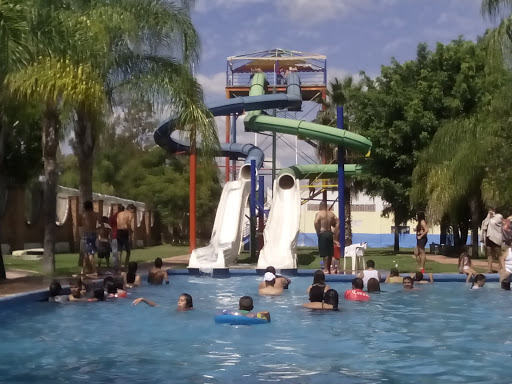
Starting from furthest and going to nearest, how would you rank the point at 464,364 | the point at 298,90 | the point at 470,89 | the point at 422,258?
1. the point at 298,90
2. the point at 470,89
3. the point at 422,258
4. the point at 464,364

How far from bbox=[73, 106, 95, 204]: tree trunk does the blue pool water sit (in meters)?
5.38

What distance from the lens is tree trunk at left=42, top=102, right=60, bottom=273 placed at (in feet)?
52.1

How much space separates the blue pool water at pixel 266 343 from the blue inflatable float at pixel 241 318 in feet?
0.44

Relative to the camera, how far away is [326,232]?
16.9 m

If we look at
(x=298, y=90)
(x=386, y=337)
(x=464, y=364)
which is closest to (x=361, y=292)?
(x=386, y=337)

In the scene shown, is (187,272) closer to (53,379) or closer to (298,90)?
(53,379)

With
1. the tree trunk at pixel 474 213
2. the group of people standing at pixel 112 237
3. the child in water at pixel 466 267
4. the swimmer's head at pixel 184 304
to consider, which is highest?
the tree trunk at pixel 474 213

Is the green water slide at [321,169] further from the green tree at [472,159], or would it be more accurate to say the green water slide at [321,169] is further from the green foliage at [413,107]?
the green tree at [472,159]

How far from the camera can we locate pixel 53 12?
48.0ft

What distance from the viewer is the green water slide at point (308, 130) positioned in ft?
76.7

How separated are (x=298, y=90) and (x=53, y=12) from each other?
867 inches

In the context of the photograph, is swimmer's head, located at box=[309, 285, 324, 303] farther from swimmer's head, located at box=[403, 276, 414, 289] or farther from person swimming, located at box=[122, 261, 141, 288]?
person swimming, located at box=[122, 261, 141, 288]

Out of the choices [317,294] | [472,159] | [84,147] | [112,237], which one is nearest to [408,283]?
[317,294]

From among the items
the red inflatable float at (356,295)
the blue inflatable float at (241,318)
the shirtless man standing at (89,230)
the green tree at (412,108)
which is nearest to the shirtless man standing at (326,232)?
the red inflatable float at (356,295)
